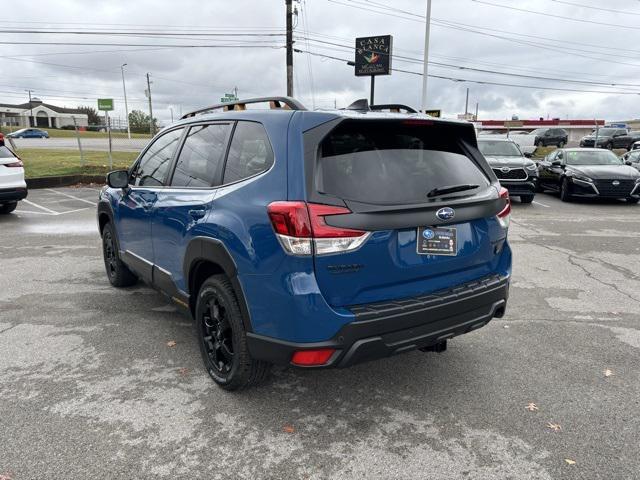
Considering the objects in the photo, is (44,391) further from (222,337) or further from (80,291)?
(80,291)

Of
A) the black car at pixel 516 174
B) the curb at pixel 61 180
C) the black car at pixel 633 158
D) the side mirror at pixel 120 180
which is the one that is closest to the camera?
the side mirror at pixel 120 180

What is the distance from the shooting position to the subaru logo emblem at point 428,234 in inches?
106

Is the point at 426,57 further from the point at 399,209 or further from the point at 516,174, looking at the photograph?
the point at 399,209

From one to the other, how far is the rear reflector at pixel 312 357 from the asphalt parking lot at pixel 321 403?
0.50 metres

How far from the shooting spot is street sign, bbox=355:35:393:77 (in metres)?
25.8

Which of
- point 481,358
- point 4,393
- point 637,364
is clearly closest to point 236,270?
point 4,393

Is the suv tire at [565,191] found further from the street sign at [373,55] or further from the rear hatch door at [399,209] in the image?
the street sign at [373,55]

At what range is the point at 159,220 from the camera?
12.5 ft

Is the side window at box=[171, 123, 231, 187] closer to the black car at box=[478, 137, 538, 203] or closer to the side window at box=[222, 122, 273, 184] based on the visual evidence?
the side window at box=[222, 122, 273, 184]

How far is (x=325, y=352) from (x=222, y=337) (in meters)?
0.92

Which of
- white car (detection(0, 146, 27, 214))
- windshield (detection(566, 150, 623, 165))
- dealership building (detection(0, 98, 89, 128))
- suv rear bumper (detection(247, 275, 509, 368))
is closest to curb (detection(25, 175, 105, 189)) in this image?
white car (detection(0, 146, 27, 214))

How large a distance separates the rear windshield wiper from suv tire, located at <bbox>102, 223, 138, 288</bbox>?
3561mm

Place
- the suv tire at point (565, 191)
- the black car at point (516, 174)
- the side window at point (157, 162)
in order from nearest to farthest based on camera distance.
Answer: the side window at point (157, 162) → the black car at point (516, 174) → the suv tire at point (565, 191)

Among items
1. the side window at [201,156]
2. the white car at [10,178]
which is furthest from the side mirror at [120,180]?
the white car at [10,178]
